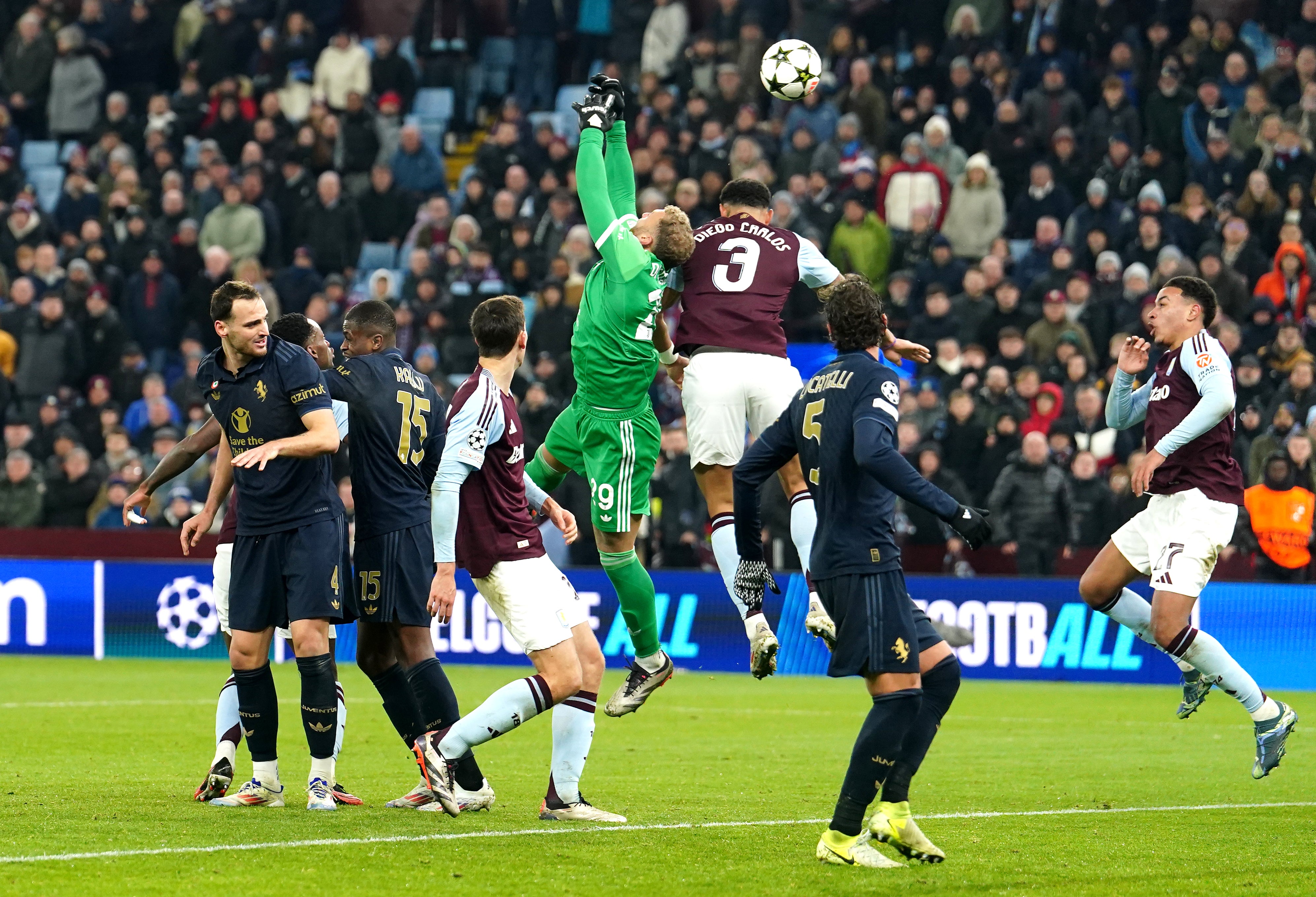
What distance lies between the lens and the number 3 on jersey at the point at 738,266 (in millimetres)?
10375

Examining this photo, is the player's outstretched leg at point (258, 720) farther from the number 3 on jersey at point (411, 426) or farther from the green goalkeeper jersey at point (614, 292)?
the green goalkeeper jersey at point (614, 292)

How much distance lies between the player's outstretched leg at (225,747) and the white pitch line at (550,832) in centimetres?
147

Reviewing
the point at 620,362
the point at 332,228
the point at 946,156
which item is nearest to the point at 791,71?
the point at 620,362

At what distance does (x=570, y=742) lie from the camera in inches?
349

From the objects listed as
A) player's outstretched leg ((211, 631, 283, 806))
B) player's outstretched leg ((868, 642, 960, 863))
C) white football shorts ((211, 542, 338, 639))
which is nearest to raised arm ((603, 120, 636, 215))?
white football shorts ((211, 542, 338, 639))

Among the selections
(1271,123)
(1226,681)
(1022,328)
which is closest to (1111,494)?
(1022,328)

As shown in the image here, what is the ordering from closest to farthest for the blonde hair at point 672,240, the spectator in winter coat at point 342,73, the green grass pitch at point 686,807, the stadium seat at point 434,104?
the green grass pitch at point 686,807 → the blonde hair at point 672,240 → the spectator in winter coat at point 342,73 → the stadium seat at point 434,104

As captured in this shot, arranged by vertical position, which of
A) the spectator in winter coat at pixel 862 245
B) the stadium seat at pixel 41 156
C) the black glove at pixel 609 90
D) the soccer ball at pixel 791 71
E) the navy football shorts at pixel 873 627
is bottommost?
the navy football shorts at pixel 873 627

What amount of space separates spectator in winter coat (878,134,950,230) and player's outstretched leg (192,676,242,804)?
13297 millimetres

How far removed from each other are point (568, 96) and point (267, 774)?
59.8ft

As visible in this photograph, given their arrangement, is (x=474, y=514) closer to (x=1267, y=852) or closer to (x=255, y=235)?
(x=1267, y=852)

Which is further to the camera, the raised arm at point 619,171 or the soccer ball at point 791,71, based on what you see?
the soccer ball at point 791,71

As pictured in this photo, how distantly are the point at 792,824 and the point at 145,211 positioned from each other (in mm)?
18829

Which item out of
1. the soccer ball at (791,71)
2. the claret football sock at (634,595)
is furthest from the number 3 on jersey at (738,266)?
the claret football sock at (634,595)
